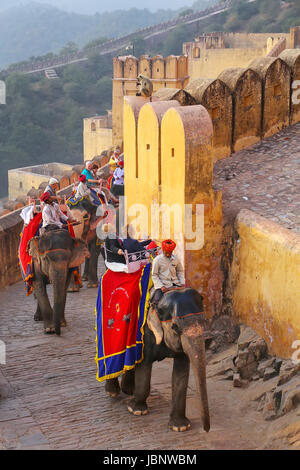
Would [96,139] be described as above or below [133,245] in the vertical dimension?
below

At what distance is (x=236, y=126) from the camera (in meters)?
8.89

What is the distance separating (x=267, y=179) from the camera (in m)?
8.31

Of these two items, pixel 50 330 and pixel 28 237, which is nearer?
pixel 50 330

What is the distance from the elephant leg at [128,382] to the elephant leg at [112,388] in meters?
0.06

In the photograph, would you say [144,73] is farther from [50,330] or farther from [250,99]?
[50,330]

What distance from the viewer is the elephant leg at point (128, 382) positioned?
6.39 m

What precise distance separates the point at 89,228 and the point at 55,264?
2.44 metres

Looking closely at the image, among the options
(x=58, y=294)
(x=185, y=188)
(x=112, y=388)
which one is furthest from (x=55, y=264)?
(x=112, y=388)

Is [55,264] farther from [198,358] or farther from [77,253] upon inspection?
[198,358]

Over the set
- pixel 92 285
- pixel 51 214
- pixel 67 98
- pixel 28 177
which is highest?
pixel 67 98

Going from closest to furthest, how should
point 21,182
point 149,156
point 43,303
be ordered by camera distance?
point 149,156
point 43,303
point 21,182

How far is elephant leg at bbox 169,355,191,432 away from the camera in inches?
222

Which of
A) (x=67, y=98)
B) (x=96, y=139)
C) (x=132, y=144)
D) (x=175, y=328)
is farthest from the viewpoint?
(x=67, y=98)
